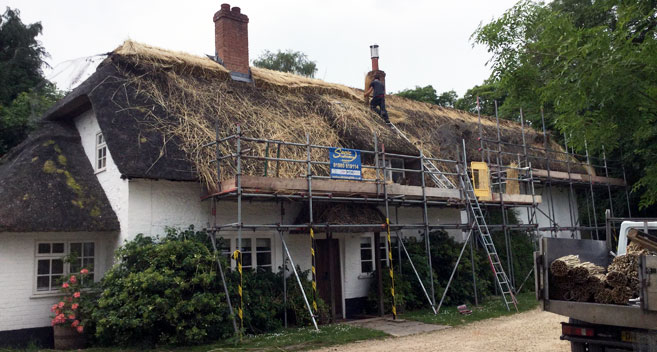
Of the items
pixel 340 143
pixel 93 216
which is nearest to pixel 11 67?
pixel 93 216

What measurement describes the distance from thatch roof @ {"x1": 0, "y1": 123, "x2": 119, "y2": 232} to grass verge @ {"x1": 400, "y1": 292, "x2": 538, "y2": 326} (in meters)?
7.87

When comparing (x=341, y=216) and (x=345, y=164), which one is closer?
(x=345, y=164)

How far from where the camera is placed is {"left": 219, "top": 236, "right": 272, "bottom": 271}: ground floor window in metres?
13.1

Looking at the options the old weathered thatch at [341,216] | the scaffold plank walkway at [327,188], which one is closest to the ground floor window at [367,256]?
the old weathered thatch at [341,216]

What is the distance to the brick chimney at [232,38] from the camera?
16656 mm

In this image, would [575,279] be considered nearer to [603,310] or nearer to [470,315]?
[603,310]

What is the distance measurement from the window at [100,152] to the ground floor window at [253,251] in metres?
3.59

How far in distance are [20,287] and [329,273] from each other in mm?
7183

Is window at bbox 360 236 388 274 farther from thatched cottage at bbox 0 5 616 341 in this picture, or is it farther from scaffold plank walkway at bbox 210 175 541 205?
scaffold plank walkway at bbox 210 175 541 205

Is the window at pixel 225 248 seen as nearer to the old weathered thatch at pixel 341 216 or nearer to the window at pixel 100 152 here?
the old weathered thatch at pixel 341 216

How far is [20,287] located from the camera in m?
11.2

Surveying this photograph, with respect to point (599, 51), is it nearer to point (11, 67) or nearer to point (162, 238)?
point (162, 238)

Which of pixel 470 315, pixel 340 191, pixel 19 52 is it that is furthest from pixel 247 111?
pixel 19 52

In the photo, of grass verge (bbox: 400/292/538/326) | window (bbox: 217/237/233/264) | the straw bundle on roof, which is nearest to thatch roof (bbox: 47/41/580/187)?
the straw bundle on roof
